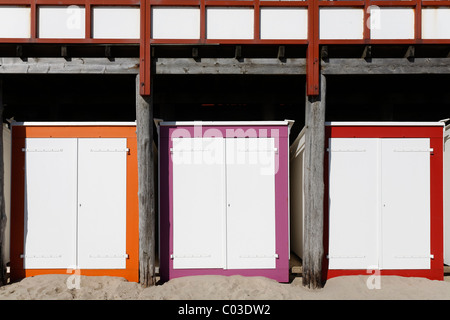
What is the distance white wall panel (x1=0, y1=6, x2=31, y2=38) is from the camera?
445cm

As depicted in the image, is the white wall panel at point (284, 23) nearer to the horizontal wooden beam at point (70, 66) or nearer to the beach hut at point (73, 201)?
the horizontal wooden beam at point (70, 66)

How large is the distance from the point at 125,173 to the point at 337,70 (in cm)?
368

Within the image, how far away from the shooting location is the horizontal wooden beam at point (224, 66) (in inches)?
181

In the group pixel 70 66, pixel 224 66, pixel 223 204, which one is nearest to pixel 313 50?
pixel 224 66

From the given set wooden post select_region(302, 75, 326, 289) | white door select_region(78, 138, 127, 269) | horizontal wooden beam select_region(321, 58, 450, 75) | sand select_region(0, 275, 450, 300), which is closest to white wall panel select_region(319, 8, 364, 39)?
horizontal wooden beam select_region(321, 58, 450, 75)

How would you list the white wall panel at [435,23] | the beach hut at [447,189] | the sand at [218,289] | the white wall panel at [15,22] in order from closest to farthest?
the sand at [218,289] → the white wall panel at [15,22] → the white wall panel at [435,23] → the beach hut at [447,189]

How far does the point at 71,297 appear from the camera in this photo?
409 cm

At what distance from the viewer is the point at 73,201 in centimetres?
456

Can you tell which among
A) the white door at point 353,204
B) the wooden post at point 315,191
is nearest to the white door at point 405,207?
the white door at point 353,204

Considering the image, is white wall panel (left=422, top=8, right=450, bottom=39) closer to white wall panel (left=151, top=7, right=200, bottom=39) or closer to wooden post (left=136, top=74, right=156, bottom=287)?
white wall panel (left=151, top=7, right=200, bottom=39)

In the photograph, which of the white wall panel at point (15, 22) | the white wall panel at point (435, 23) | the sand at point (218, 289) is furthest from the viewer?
the white wall panel at point (435, 23)

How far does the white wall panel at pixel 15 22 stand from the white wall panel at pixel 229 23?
274cm

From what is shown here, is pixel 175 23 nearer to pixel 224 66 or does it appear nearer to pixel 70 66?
pixel 224 66

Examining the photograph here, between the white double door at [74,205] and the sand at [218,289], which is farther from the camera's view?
the white double door at [74,205]
